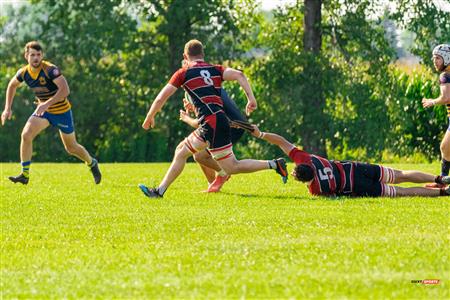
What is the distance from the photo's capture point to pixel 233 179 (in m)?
19.2

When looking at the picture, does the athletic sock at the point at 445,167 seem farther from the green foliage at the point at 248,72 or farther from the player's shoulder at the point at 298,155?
the green foliage at the point at 248,72

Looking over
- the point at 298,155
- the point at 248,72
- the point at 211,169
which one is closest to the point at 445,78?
the point at 298,155

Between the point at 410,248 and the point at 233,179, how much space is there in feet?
32.6

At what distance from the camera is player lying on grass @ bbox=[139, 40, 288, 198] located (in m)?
14.3

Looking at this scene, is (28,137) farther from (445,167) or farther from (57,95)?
(445,167)

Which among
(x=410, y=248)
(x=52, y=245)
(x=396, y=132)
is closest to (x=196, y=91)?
(x=52, y=245)

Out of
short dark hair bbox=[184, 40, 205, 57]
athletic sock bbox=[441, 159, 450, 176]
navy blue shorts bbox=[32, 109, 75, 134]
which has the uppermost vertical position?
short dark hair bbox=[184, 40, 205, 57]

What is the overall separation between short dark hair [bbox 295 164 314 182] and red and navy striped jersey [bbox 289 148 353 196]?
61mm

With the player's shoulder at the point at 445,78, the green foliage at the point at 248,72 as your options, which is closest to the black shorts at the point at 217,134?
the player's shoulder at the point at 445,78

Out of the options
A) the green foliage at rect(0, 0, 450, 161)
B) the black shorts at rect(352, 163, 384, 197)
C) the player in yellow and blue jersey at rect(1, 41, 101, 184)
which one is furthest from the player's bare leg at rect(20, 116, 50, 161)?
the green foliage at rect(0, 0, 450, 161)

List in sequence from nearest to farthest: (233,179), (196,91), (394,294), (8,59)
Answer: (394,294)
(196,91)
(233,179)
(8,59)

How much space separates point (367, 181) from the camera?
46.5ft

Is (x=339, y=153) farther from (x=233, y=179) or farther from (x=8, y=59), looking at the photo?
(x=233, y=179)

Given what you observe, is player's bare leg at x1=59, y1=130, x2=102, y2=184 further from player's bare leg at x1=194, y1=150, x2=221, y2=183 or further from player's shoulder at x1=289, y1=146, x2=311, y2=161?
player's shoulder at x1=289, y1=146, x2=311, y2=161
